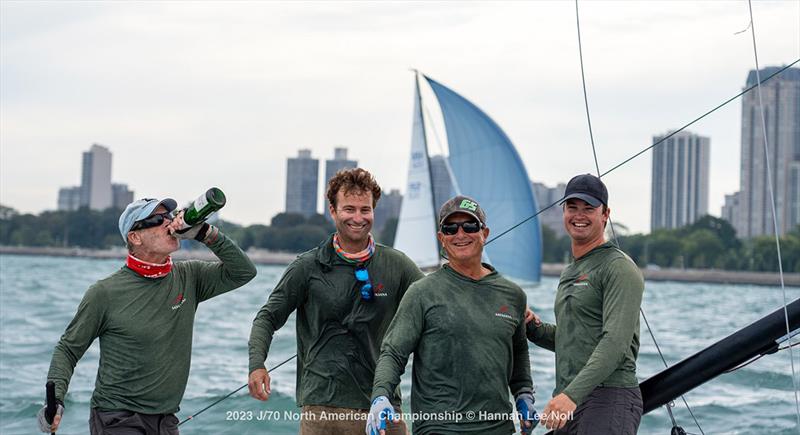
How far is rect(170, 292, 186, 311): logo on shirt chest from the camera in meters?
3.85

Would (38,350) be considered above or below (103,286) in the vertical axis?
below

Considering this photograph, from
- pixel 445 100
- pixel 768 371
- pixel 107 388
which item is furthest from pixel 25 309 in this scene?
pixel 107 388

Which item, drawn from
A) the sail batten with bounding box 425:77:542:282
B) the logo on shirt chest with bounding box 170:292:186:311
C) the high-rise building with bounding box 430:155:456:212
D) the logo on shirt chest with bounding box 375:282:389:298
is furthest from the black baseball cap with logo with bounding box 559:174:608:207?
the high-rise building with bounding box 430:155:456:212

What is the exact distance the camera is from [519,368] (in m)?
3.67

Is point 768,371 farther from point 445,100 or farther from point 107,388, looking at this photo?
point 445,100

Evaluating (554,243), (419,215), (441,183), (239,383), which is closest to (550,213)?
(554,243)

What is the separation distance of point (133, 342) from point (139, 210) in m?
0.50

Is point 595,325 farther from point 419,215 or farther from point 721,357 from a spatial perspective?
point 419,215

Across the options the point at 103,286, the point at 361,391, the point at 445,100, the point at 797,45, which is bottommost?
the point at 361,391

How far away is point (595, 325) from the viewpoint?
11.5ft

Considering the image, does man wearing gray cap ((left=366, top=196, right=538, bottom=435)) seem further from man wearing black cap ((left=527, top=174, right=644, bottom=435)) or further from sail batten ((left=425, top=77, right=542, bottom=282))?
sail batten ((left=425, top=77, right=542, bottom=282))

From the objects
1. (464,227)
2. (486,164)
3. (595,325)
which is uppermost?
(486,164)

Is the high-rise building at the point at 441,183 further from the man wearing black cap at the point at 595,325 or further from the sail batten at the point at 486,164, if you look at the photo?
the man wearing black cap at the point at 595,325

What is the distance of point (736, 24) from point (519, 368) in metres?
1.94
